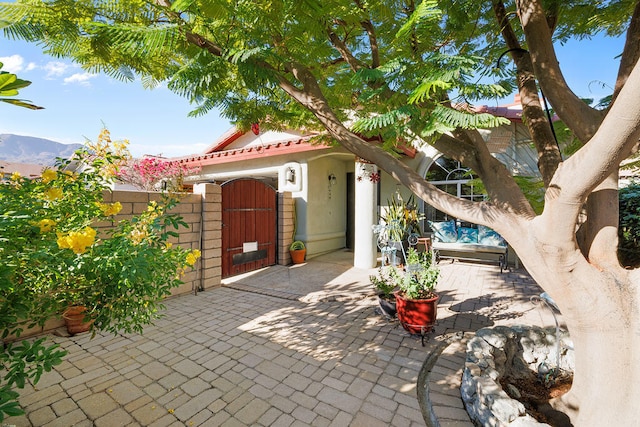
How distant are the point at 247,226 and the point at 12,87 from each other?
20.6 ft

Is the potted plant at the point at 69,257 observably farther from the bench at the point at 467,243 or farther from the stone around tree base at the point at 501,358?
the bench at the point at 467,243

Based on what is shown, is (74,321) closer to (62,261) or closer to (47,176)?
(47,176)

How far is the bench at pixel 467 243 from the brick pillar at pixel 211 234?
18.4ft

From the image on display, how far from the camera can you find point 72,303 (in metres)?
1.94

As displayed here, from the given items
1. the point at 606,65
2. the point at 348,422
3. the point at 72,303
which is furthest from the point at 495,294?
the point at 72,303

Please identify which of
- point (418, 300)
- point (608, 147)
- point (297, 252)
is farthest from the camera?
point (297, 252)

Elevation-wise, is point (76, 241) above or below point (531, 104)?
below

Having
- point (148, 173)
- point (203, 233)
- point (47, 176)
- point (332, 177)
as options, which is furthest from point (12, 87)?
point (332, 177)


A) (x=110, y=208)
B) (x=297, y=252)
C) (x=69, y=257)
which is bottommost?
(x=297, y=252)

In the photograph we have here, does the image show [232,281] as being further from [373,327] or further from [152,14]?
[152,14]

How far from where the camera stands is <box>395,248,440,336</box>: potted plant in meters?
3.63

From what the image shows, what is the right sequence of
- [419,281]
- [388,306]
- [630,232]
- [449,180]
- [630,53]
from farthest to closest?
[449,180], [630,232], [388,306], [419,281], [630,53]

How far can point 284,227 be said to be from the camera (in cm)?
816

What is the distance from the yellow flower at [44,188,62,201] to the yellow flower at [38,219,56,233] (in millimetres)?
298
